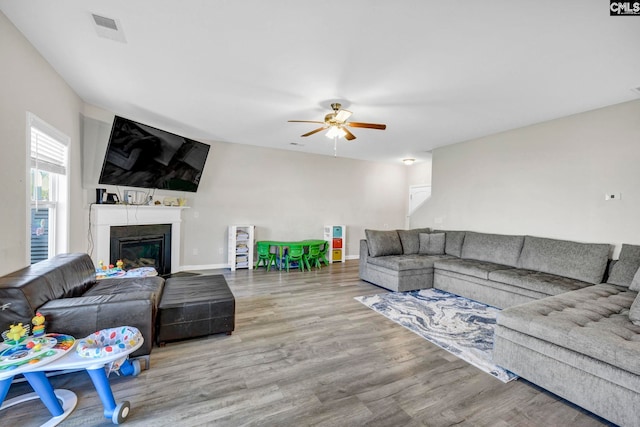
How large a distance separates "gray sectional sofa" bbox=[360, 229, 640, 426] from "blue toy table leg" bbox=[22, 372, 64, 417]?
321 centimetres

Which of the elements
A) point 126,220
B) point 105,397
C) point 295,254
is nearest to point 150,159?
point 126,220

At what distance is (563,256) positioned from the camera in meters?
3.68

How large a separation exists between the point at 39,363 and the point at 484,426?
270 centimetres

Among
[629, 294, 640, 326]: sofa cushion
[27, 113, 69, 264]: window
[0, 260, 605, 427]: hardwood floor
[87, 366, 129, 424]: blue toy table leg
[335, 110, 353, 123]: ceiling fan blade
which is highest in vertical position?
[335, 110, 353, 123]: ceiling fan blade

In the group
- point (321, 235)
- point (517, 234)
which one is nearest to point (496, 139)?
point (517, 234)

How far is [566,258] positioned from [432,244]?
1981 millimetres

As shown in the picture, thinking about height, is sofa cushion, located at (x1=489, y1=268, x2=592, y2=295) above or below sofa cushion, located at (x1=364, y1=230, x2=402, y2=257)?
below

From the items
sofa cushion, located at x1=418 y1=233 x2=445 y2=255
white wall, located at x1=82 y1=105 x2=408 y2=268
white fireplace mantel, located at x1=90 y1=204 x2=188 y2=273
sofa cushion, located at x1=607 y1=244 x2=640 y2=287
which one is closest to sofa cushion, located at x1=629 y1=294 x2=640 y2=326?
sofa cushion, located at x1=607 y1=244 x2=640 y2=287

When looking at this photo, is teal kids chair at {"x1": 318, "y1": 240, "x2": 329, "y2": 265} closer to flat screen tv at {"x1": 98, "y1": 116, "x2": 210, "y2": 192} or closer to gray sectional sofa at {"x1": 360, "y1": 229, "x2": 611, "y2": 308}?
gray sectional sofa at {"x1": 360, "y1": 229, "x2": 611, "y2": 308}

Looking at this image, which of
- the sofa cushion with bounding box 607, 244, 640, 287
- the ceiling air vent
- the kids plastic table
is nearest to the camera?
the kids plastic table

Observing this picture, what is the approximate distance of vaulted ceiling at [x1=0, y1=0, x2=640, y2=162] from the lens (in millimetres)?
1918

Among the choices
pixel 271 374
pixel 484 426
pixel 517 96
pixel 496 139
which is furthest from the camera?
pixel 496 139

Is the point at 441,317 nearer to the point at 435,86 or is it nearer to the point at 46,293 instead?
the point at 435,86

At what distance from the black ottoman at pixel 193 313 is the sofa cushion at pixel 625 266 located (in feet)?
14.2
